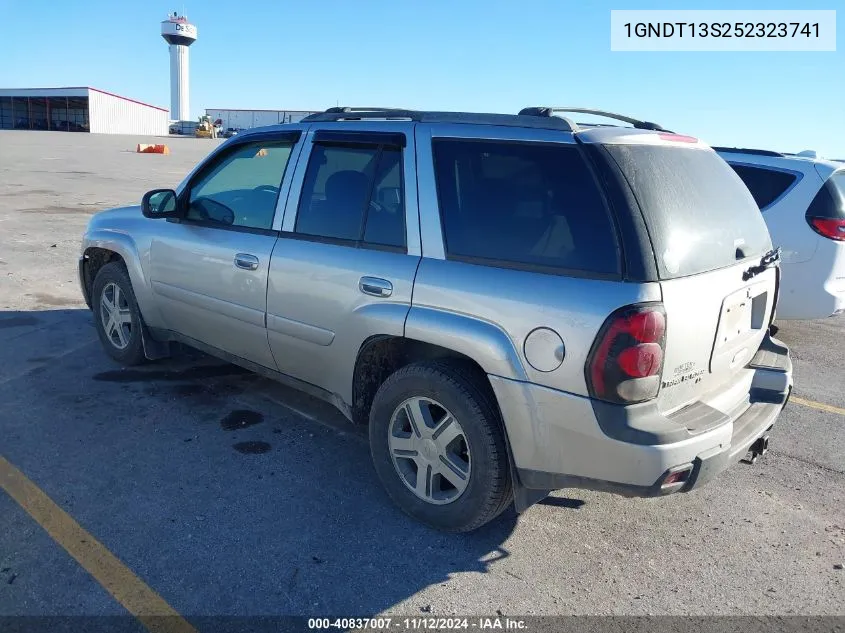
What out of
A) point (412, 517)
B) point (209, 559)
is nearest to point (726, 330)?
point (412, 517)

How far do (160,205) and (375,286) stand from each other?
2.09 metres

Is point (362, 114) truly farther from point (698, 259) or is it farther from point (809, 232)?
point (809, 232)

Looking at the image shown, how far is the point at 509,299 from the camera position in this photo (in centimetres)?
285

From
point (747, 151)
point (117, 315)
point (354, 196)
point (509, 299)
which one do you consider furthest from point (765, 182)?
point (117, 315)

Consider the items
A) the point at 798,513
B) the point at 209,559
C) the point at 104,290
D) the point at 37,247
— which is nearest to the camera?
the point at 209,559

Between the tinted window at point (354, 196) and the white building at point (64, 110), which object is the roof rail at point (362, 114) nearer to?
the tinted window at point (354, 196)

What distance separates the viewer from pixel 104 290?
5328 millimetres

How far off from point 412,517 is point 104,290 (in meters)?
3.36

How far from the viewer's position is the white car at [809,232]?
588 cm

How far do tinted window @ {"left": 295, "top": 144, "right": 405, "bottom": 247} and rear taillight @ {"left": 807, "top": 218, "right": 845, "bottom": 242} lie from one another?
4.32m

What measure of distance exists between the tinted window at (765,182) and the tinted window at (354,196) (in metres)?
4.04

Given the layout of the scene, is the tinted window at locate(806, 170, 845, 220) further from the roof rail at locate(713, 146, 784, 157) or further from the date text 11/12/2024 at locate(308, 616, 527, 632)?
the date text 11/12/2024 at locate(308, 616, 527, 632)

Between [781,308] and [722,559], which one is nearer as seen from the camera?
[722,559]

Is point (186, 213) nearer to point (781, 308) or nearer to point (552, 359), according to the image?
point (552, 359)
